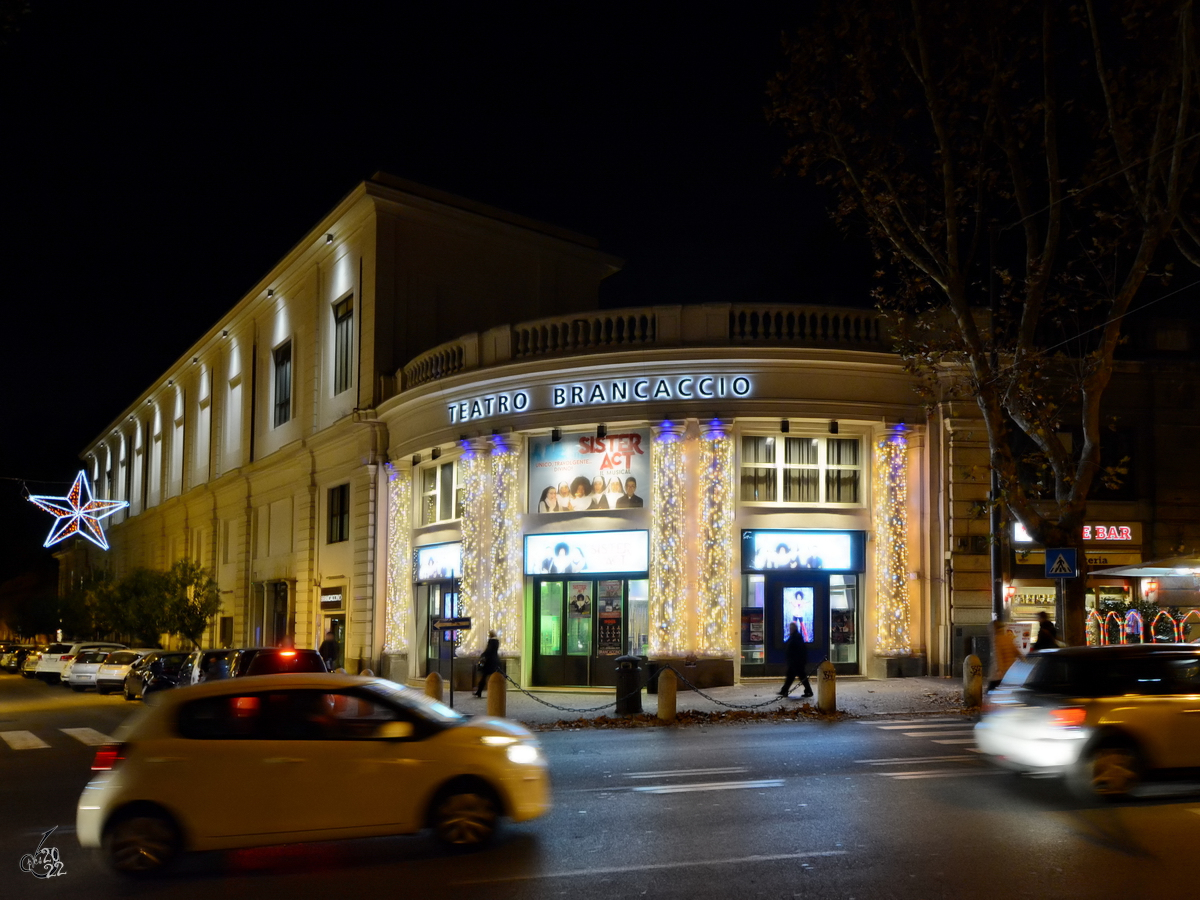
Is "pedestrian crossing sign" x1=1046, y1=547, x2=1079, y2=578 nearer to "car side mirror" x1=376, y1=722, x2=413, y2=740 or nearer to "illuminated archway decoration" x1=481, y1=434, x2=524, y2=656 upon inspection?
"illuminated archway decoration" x1=481, y1=434, x2=524, y2=656

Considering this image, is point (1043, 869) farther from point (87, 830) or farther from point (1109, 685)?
point (87, 830)

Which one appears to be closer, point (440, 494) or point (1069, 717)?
point (1069, 717)

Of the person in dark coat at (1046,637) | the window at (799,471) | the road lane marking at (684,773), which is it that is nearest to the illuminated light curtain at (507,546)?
the window at (799,471)

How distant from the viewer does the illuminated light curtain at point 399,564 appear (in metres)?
31.5

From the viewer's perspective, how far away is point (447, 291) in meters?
35.2

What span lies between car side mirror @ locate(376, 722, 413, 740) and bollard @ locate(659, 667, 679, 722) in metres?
10.9

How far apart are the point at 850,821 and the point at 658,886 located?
2855mm

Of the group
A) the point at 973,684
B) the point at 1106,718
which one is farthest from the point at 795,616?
the point at 1106,718

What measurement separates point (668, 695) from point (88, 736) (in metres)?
9.97

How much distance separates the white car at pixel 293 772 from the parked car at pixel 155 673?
1806cm

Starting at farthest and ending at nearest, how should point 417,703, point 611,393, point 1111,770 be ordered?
point 611,393
point 1111,770
point 417,703

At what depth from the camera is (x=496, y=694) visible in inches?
784

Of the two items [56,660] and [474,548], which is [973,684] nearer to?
[474,548]

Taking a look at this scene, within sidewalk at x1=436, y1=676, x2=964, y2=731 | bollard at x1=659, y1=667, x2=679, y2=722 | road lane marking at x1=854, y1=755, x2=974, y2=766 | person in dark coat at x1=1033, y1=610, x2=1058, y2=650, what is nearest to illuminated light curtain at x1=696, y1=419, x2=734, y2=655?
sidewalk at x1=436, y1=676, x2=964, y2=731
